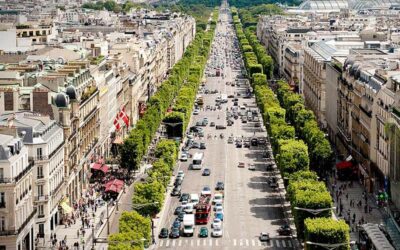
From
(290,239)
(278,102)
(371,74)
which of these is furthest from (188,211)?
(278,102)

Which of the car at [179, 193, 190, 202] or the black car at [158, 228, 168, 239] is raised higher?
the car at [179, 193, 190, 202]

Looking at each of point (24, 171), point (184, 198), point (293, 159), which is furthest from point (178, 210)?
point (24, 171)

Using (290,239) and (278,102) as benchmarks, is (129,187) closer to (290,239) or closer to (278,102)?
(290,239)

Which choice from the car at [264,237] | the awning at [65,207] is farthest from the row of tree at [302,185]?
the awning at [65,207]

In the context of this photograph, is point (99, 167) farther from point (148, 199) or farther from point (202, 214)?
point (202, 214)

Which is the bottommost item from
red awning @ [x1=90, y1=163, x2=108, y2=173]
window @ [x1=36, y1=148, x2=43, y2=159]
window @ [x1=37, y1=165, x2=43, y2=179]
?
red awning @ [x1=90, y1=163, x2=108, y2=173]

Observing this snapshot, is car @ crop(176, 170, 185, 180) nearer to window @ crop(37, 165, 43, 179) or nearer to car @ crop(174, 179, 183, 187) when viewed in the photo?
car @ crop(174, 179, 183, 187)

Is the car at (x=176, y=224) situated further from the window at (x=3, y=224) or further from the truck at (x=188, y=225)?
the window at (x=3, y=224)

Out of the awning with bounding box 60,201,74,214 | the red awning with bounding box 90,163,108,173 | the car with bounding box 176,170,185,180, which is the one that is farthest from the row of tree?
the awning with bounding box 60,201,74,214
